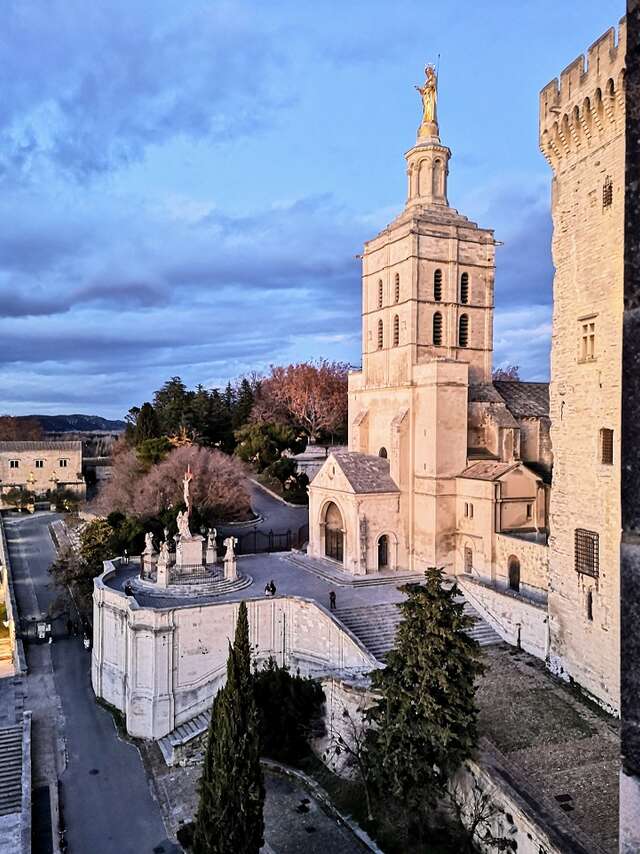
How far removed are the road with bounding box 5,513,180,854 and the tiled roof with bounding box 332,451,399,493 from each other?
552 inches

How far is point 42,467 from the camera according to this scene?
221ft

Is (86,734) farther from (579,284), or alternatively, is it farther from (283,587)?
(579,284)

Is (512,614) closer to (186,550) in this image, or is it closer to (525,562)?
(525,562)

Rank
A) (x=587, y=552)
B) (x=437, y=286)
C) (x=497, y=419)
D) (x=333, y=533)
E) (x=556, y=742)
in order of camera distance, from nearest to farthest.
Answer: (x=556, y=742) → (x=587, y=552) → (x=497, y=419) → (x=437, y=286) → (x=333, y=533)

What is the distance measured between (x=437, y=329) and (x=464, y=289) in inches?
99.5

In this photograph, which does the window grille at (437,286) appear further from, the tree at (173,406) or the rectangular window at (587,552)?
the tree at (173,406)

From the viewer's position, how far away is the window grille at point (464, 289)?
32688 mm

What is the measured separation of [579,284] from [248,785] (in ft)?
52.8

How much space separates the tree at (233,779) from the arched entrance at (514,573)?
14.4 metres

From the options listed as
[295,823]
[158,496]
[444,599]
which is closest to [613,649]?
[444,599]

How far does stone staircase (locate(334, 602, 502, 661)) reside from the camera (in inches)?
933

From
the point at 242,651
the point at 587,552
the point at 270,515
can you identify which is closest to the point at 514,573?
Answer: the point at 587,552

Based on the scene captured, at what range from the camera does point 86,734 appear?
79.3 feet

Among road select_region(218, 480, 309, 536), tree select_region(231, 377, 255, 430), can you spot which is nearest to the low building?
tree select_region(231, 377, 255, 430)
